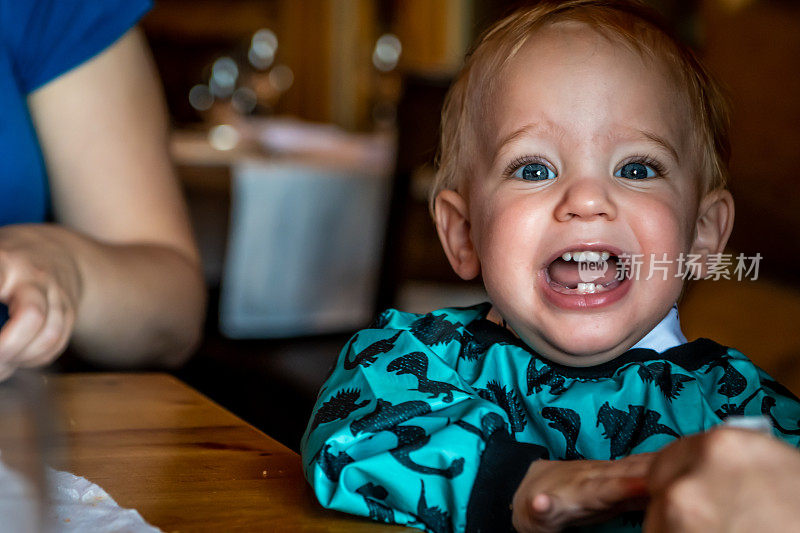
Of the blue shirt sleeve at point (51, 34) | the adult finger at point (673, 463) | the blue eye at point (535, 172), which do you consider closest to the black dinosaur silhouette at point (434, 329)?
the blue eye at point (535, 172)

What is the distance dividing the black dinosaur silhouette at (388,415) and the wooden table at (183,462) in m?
0.05

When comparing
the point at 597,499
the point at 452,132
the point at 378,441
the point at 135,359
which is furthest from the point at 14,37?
the point at 597,499

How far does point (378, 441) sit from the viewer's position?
456mm

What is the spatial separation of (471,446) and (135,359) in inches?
21.0

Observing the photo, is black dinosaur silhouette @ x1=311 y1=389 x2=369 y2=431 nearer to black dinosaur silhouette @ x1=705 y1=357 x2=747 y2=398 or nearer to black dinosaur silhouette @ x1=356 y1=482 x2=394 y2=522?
black dinosaur silhouette @ x1=356 y1=482 x2=394 y2=522

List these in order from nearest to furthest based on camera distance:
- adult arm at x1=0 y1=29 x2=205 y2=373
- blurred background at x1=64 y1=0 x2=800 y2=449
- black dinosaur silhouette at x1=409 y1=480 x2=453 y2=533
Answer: black dinosaur silhouette at x1=409 y1=480 x2=453 y2=533, adult arm at x1=0 y1=29 x2=205 y2=373, blurred background at x1=64 y1=0 x2=800 y2=449

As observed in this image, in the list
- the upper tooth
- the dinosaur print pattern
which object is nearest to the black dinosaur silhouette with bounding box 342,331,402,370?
the dinosaur print pattern

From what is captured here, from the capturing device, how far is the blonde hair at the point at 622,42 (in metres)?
0.56

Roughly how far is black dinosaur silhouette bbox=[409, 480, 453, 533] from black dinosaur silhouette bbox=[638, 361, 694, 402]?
15 centimetres

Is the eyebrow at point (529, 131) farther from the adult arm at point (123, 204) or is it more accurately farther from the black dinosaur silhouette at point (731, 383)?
the adult arm at point (123, 204)

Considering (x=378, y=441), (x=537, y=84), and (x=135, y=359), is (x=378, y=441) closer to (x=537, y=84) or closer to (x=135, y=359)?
(x=537, y=84)

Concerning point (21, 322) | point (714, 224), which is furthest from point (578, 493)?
point (21, 322)

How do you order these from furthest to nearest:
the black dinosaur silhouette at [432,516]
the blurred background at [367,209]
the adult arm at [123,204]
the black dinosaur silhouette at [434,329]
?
the blurred background at [367,209], the adult arm at [123,204], the black dinosaur silhouette at [434,329], the black dinosaur silhouette at [432,516]

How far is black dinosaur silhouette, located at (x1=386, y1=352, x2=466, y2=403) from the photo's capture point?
0.48 meters
